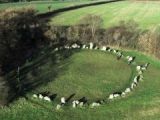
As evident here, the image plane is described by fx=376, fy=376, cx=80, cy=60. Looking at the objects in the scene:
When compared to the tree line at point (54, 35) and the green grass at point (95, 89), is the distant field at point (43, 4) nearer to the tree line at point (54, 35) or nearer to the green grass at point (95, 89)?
the tree line at point (54, 35)

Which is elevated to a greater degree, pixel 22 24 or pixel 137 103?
pixel 22 24

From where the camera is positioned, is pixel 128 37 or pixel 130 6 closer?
pixel 128 37

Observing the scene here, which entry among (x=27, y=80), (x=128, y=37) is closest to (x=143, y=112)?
(x=27, y=80)

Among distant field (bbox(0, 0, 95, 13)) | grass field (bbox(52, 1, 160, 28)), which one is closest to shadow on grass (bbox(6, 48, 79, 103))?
grass field (bbox(52, 1, 160, 28))

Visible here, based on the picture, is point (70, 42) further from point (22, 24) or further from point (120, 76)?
point (120, 76)

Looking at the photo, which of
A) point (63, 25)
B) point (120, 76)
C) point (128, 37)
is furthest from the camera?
point (63, 25)

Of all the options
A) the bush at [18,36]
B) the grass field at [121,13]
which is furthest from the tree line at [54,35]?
the grass field at [121,13]

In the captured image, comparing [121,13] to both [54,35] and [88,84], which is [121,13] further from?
[88,84]

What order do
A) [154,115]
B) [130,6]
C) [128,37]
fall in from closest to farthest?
[154,115] → [128,37] → [130,6]
